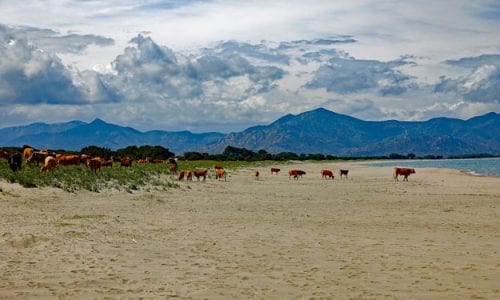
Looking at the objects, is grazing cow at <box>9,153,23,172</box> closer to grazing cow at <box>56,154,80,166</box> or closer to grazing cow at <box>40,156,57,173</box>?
grazing cow at <box>40,156,57,173</box>

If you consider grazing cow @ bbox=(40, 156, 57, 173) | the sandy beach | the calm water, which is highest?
grazing cow @ bbox=(40, 156, 57, 173)

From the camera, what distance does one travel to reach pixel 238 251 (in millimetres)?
10875

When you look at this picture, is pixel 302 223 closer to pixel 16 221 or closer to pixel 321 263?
pixel 321 263

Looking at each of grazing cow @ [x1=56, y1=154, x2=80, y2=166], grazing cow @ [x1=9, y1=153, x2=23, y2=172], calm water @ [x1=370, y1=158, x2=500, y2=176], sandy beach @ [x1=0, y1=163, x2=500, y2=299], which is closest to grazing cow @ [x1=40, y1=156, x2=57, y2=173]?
grazing cow @ [x1=9, y1=153, x2=23, y2=172]

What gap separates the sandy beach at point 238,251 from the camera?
7973mm

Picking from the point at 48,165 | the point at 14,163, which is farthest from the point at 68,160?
the point at 14,163

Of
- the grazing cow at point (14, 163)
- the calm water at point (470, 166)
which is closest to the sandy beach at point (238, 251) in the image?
the grazing cow at point (14, 163)

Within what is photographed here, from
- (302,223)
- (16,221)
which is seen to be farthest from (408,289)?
(16,221)

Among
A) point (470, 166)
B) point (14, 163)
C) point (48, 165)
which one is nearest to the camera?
point (14, 163)

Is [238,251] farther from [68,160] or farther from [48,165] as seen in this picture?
[68,160]

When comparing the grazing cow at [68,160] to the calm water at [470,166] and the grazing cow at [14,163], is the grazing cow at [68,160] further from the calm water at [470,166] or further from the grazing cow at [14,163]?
the calm water at [470,166]

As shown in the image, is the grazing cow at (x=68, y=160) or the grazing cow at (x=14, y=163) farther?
the grazing cow at (x=68, y=160)

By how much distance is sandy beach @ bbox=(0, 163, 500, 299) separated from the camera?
797 centimetres

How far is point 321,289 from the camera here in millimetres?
8023
